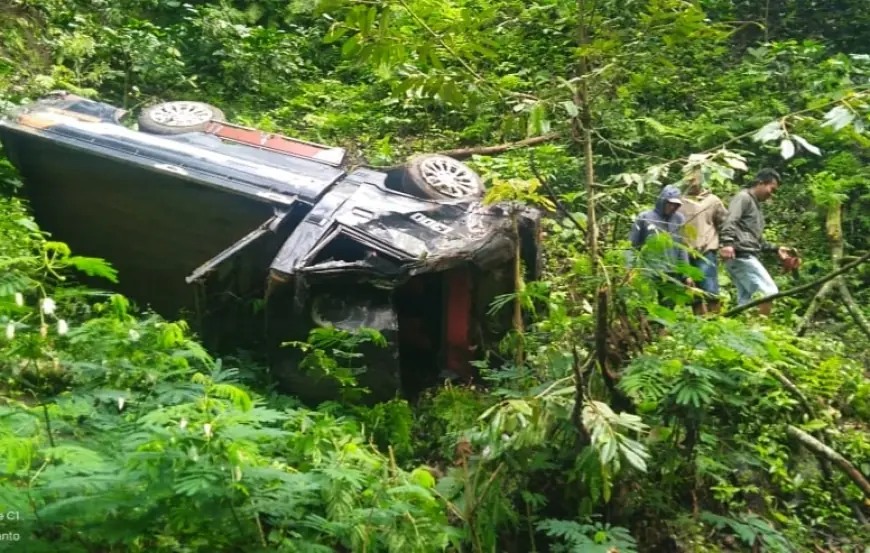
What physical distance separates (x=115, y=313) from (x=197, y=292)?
926 mm

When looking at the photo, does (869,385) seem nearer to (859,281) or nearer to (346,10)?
(859,281)

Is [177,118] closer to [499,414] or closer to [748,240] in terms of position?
[499,414]

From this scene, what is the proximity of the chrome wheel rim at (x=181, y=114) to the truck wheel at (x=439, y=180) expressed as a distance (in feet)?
6.33

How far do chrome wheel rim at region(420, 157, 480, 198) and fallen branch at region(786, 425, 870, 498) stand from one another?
2.59m

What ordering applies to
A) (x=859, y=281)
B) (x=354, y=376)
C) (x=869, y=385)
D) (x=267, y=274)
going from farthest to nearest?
(x=859, y=281)
(x=869, y=385)
(x=267, y=274)
(x=354, y=376)

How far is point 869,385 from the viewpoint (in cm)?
505

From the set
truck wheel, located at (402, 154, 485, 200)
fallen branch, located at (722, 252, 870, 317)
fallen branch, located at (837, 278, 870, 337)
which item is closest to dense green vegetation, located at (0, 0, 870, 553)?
fallen branch, located at (837, 278, 870, 337)

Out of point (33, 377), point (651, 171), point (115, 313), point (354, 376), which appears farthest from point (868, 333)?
point (33, 377)

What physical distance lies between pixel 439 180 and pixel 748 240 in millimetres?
2745

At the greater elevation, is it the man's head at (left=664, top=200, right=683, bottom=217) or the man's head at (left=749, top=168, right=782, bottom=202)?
the man's head at (left=749, top=168, right=782, bottom=202)

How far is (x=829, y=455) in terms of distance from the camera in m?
4.05

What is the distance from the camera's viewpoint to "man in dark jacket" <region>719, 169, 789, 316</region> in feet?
20.5

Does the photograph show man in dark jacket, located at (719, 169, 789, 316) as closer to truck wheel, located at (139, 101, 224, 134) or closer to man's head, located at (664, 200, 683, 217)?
man's head, located at (664, 200, 683, 217)

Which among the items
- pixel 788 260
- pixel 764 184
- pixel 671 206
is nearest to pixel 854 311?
pixel 788 260
